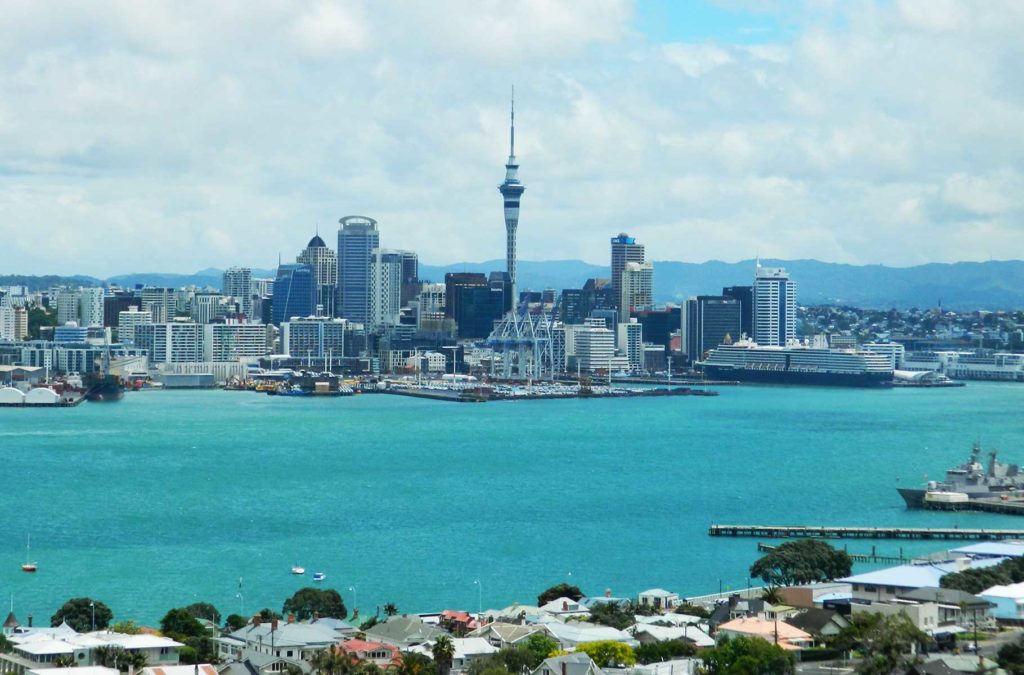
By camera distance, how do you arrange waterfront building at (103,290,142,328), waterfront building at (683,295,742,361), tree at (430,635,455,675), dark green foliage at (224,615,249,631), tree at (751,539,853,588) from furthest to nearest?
waterfront building at (103,290,142,328) → waterfront building at (683,295,742,361) → tree at (751,539,853,588) → dark green foliage at (224,615,249,631) → tree at (430,635,455,675)

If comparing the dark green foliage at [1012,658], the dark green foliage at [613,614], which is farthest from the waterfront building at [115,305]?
the dark green foliage at [1012,658]

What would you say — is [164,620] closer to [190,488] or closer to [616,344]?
[190,488]

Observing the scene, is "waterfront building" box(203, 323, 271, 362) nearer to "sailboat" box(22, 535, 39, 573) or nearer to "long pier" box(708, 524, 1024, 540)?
"long pier" box(708, 524, 1024, 540)

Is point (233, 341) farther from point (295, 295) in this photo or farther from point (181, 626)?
point (181, 626)

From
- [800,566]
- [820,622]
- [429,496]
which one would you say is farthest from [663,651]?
[429,496]

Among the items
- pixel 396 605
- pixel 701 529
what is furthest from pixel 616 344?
pixel 396 605

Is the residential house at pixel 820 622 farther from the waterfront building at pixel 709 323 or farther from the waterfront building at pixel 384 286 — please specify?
the waterfront building at pixel 384 286

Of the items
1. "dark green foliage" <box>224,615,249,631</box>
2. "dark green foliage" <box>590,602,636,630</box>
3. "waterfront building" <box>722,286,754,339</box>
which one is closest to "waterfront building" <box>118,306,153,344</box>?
"waterfront building" <box>722,286,754,339</box>
